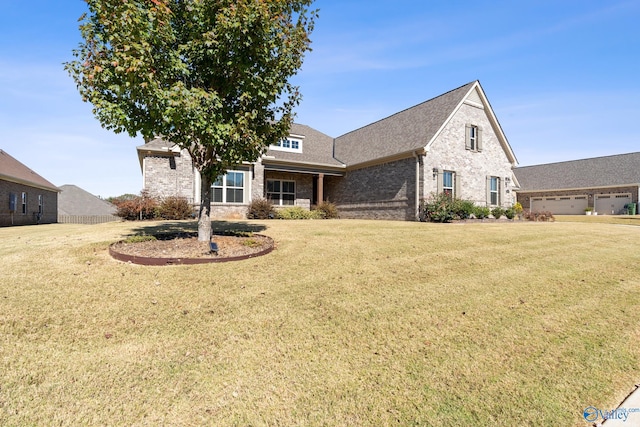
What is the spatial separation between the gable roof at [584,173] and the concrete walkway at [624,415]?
37594 mm

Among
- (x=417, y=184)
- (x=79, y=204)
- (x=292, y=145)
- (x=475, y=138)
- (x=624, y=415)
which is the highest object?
(x=292, y=145)

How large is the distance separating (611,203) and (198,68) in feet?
131

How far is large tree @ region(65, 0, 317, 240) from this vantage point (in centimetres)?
564

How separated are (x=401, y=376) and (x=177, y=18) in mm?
8248

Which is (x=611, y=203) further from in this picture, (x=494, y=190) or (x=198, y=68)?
(x=198, y=68)

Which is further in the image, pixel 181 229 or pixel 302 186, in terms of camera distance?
pixel 302 186

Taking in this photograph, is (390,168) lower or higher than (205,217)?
higher

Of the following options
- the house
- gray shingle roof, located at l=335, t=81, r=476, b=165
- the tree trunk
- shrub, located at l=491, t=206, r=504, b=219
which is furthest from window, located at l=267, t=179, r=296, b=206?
the tree trunk

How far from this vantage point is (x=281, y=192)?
22.2 meters

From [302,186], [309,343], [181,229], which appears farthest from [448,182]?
[309,343]

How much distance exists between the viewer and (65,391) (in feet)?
8.98

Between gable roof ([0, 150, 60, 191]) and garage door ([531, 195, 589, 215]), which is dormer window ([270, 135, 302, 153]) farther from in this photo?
garage door ([531, 195, 589, 215])

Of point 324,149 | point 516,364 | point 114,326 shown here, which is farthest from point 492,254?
point 324,149

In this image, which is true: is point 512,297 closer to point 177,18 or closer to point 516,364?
point 516,364
